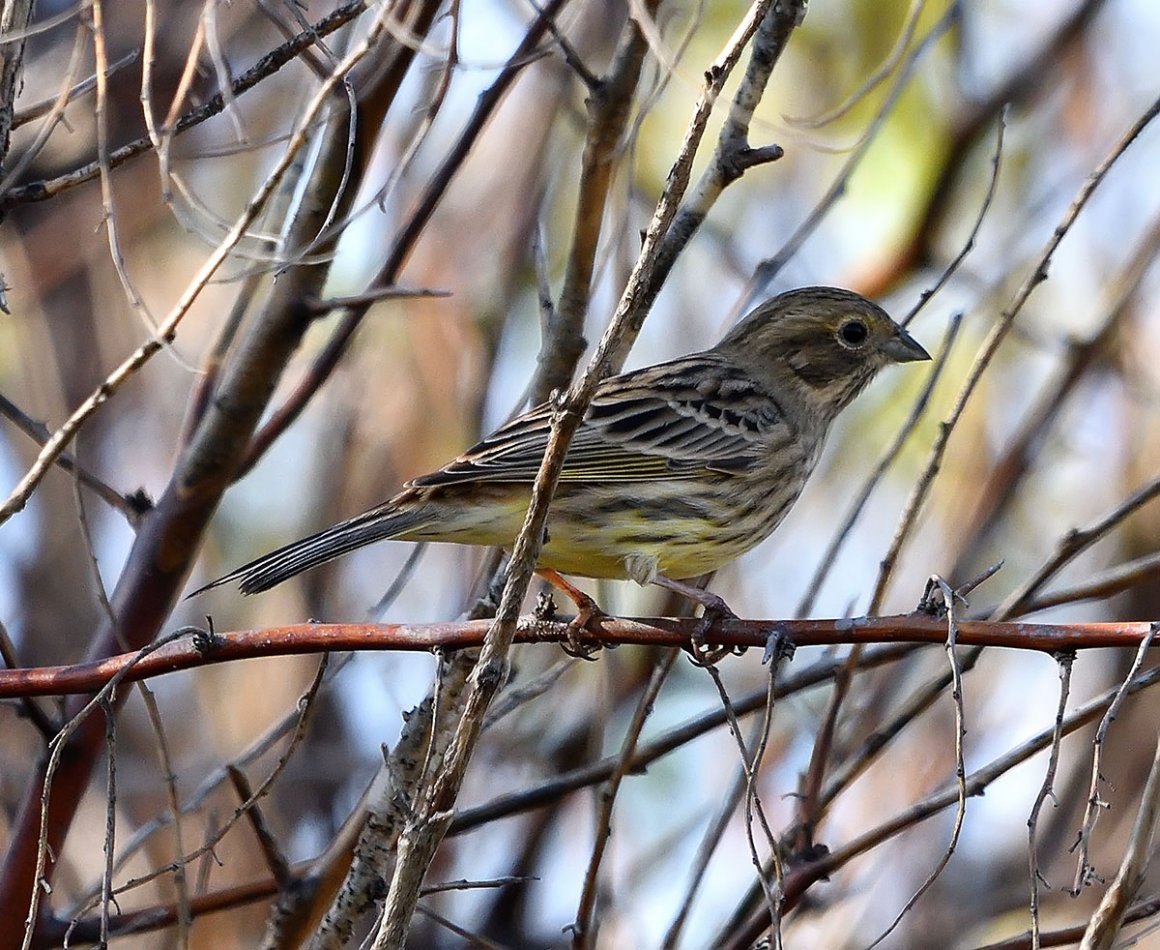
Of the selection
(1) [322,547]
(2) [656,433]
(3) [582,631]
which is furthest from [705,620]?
(2) [656,433]

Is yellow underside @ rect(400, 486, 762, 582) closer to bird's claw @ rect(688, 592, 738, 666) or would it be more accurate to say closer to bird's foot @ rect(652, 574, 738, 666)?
bird's foot @ rect(652, 574, 738, 666)

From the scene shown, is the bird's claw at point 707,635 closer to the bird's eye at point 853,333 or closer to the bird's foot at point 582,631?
the bird's foot at point 582,631

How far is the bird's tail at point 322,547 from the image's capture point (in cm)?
425

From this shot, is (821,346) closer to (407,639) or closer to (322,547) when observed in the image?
(322,547)

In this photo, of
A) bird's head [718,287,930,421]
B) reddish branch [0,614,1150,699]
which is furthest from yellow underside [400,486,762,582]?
reddish branch [0,614,1150,699]

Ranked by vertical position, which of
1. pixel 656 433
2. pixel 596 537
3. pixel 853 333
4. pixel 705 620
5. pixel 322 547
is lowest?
pixel 705 620

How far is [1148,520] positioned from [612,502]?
132 inches

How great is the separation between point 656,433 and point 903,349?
1308mm

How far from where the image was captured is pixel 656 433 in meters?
5.60

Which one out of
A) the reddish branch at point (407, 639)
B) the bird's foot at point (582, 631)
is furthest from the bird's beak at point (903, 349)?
the reddish branch at point (407, 639)

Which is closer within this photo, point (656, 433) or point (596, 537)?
point (596, 537)

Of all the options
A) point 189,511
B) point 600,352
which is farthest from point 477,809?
point 600,352

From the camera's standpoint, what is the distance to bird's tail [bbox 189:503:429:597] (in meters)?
4.25

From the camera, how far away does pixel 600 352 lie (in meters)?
2.76
